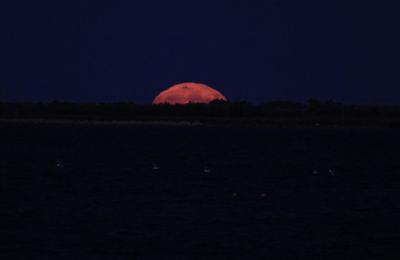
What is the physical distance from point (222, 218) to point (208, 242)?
508 cm

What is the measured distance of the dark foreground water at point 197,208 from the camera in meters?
29.0

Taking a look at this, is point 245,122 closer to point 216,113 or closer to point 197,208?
point 216,113

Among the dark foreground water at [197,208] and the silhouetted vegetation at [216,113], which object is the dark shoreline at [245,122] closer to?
the silhouetted vegetation at [216,113]

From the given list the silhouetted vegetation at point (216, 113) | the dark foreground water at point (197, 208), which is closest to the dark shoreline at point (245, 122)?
the silhouetted vegetation at point (216, 113)

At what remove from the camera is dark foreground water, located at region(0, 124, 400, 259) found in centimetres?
2898

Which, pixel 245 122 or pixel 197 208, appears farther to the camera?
pixel 245 122

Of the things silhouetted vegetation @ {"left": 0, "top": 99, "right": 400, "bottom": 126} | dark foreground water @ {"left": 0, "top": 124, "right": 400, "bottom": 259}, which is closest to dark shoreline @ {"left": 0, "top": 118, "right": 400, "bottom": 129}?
silhouetted vegetation @ {"left": 0, "top": 99, "right": 400, "bottom": 126}

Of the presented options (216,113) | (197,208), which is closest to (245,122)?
(216,113)

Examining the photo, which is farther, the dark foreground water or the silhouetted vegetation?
the silhouetted vegetation

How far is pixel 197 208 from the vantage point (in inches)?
1476

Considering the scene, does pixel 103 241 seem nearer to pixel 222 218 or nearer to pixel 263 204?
pixel 222 218

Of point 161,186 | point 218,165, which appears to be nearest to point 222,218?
point 161,186

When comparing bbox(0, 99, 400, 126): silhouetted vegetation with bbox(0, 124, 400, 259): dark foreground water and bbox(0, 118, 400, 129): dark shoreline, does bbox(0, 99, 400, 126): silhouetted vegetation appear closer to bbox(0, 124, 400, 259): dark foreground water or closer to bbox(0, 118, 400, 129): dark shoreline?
bbox(0, 118, 400, 129): dark shoreline

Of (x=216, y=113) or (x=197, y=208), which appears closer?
(x=197, y=208)
